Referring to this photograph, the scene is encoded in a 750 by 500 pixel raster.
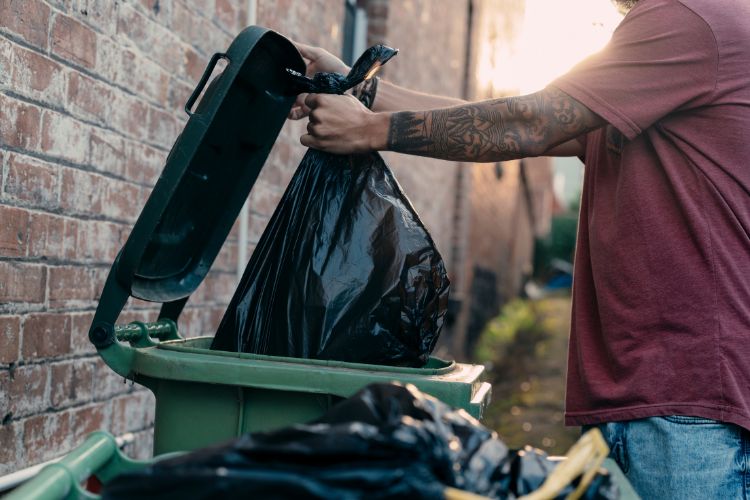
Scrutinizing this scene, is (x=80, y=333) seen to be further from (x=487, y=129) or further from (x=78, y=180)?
(x=487, y=129)

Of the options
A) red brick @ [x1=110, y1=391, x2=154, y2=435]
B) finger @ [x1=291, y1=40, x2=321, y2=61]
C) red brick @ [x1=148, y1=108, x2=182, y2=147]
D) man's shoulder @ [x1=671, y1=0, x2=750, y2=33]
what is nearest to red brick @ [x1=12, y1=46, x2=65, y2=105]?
red brick @ [x1=148, y1=108, x2=182, y2=147]

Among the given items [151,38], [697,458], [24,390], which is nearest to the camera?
[697,458]

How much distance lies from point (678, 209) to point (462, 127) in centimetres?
54

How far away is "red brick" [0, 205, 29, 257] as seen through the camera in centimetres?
218

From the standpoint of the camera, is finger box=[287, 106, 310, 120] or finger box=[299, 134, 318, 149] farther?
finger box=[287, 106, 310, 120]

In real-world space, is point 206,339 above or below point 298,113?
below

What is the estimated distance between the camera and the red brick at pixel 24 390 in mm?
2232

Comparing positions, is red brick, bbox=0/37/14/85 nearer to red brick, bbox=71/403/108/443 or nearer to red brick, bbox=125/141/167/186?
red brick, bbox=125/141/167/186

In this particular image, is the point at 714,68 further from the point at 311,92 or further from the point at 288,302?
the point at 288,302

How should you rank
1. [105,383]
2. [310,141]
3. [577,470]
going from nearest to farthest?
[577,470] → [310,141] → [105,383]

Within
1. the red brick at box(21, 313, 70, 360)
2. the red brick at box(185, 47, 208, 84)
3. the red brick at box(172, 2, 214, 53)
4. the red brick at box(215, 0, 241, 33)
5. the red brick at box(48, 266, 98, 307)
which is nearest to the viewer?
the red brick at box(21, 313, 70, 360)

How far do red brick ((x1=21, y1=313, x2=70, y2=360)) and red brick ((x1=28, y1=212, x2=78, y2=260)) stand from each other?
17 cm

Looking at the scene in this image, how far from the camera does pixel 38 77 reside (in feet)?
7.49

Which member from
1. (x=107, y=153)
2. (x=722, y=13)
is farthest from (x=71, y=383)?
(x=722, y=13)
